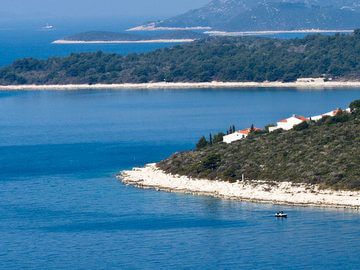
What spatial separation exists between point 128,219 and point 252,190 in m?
10.3

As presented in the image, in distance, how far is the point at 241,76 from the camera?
178625mm

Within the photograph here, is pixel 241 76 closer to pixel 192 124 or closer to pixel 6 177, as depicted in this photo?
pixel 192 124

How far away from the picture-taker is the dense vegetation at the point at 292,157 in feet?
212

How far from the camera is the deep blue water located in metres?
49.2

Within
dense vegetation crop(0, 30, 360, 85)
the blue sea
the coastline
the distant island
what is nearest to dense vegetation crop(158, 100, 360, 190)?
the distant island

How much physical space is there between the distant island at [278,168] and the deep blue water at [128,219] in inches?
76.3

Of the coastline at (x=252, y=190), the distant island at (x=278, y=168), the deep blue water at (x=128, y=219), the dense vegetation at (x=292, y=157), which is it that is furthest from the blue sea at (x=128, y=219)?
the dense vegetation at (x=292, y=157)

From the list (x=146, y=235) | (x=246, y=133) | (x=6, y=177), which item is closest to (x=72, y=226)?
(x=146, y=235)

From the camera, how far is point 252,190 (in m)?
64.1

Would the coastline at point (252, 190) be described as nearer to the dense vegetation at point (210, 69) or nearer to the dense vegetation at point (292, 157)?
the dense vegetation at point (292, 157)

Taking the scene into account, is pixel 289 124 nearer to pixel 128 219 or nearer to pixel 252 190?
pixel 252 190

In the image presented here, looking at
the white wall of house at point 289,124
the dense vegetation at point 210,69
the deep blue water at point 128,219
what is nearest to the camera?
the deep blue water at point 128,219

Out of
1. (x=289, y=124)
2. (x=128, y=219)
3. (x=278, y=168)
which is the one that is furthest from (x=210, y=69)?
(x=128, y=219)

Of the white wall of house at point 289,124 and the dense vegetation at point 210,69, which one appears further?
the dense vegetation at point 210,69
